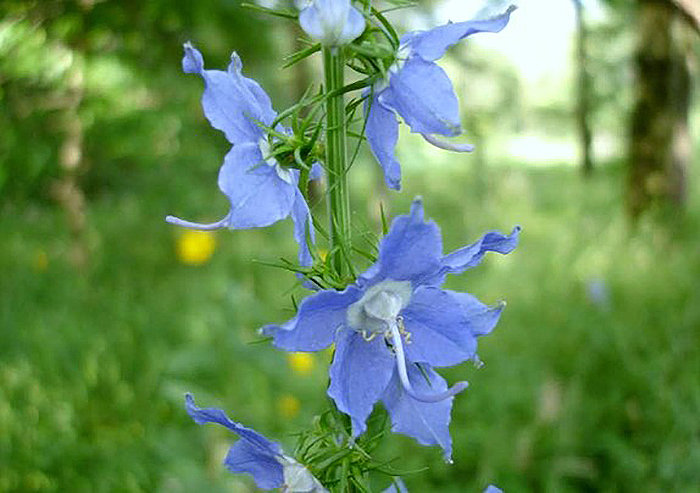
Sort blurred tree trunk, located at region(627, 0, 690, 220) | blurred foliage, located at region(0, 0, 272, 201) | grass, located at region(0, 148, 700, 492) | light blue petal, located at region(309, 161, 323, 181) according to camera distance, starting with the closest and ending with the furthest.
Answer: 1. light blue petal, located at region(309, 161, 323, 181)
2. grass, located at region(0, 148, 700, 492)
3. blurred foliage, located at region(0, 0, 272, 201)
4. blurred tree trunk, located at region(627, 0, 690, 220)

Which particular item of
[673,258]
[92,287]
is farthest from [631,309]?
[92,287]

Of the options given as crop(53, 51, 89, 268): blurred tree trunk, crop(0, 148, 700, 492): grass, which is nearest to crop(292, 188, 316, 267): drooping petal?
crop(0, 148, 700, 492): grass

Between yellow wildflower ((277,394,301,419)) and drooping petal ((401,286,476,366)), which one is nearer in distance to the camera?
drooping petal ((401,286,476,366))

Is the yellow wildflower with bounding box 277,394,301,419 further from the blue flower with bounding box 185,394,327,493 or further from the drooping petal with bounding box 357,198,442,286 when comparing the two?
the drooping petal with bounding box 357,198,442,286

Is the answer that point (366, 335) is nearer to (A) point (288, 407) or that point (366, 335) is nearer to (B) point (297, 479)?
(B) point (297, 479)

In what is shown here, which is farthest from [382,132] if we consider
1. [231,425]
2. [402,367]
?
[231,425]

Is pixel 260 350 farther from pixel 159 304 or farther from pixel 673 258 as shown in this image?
pixel 673 258

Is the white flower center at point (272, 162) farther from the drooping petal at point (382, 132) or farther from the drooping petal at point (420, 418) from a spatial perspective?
the drooping petal at point (420, 418)

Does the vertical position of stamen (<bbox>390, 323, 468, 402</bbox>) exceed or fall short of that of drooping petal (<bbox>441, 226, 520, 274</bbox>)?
it falls short
